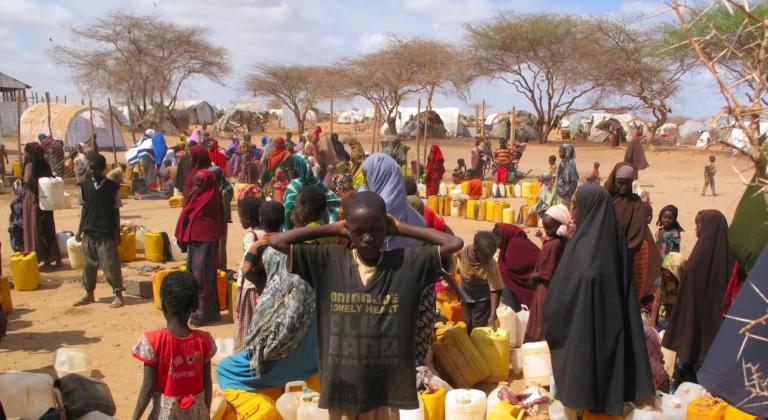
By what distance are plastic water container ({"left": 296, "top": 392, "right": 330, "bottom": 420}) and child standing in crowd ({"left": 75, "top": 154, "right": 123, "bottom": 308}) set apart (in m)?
3.60

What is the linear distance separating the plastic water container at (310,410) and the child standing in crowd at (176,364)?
2.06ft

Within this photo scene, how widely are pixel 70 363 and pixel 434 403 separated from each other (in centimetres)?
258

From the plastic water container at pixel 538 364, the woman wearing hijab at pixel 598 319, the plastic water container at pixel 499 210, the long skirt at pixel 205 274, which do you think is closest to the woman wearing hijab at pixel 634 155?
the plastic water container at pixel 499 210

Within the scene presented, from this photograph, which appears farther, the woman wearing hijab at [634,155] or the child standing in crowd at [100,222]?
the woman wearing hijab at [634,155]

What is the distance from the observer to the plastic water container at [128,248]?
9234mm

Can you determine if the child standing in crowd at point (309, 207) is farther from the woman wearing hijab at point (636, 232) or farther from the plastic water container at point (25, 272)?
the plastic water container at point (25, 272)

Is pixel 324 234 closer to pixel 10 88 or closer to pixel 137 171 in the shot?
pixel 137 171

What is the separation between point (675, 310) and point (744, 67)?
124 inches

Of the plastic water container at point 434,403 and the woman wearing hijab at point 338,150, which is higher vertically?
the woman wearing hijab at point 338,150

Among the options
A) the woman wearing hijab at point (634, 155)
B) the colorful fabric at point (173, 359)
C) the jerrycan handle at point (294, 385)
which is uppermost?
the woman wearing hijab at point (634, 155)

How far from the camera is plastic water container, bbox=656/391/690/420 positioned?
3.93 meters

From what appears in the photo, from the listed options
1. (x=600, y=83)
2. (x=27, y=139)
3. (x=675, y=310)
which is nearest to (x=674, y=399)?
(x=675, y=310)

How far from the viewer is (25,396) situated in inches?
137

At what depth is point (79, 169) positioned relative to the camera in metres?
14.1
